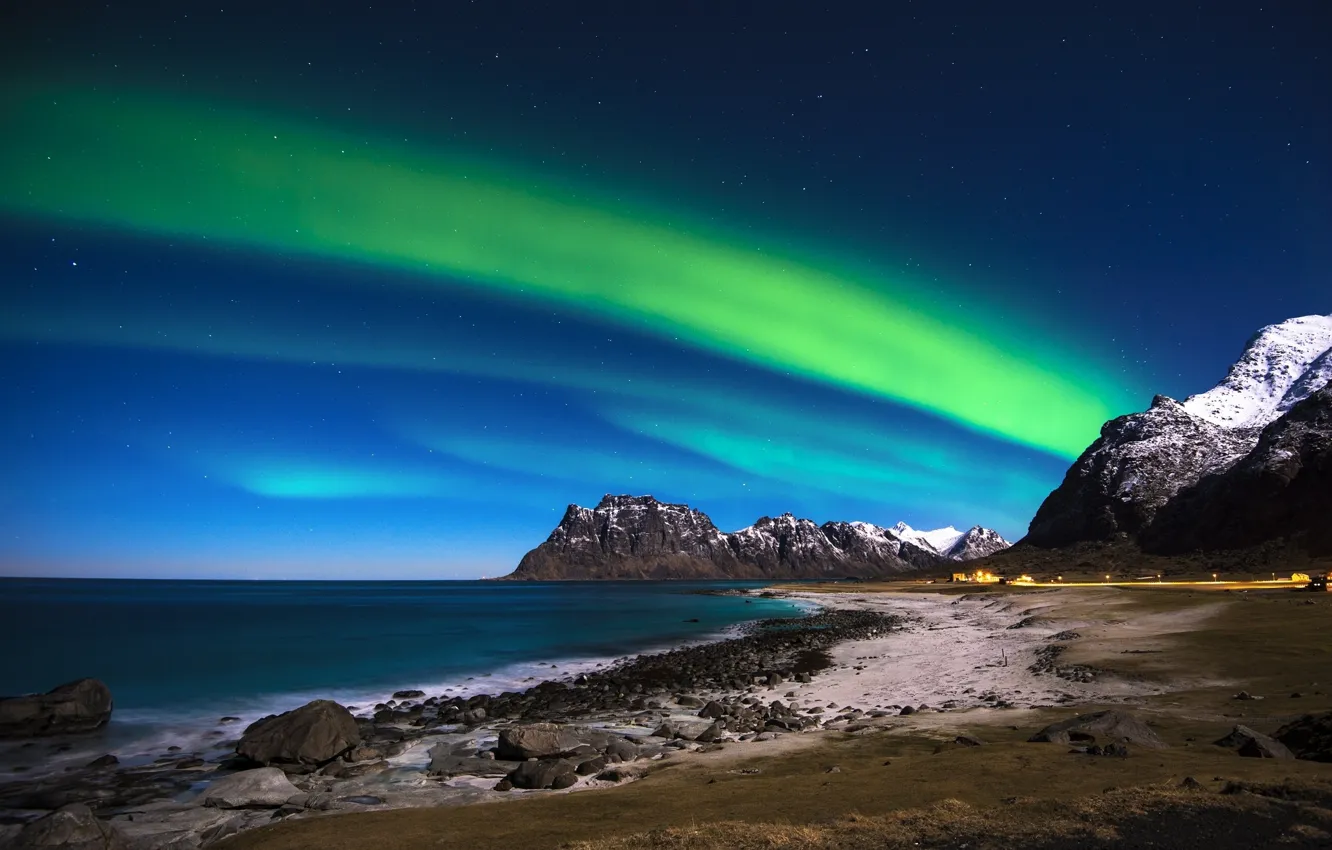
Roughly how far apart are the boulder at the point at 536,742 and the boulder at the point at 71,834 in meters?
8.57

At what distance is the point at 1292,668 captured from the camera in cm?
2367

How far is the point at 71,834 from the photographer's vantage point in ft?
41.1

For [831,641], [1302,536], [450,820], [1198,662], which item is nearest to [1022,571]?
[1302,536]

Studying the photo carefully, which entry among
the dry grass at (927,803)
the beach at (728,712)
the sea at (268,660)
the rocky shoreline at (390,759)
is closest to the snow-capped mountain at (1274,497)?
the beach at (728,712)

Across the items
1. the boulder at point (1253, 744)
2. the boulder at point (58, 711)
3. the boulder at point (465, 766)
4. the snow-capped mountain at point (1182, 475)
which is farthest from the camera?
the snow-capped mountain at point (1182, 475)

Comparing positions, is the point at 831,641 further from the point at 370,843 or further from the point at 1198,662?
the point at 370,843

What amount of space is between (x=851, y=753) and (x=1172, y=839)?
8.27m

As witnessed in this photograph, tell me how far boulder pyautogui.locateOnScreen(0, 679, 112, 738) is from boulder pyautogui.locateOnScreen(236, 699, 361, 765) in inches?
452

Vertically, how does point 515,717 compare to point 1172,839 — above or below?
below

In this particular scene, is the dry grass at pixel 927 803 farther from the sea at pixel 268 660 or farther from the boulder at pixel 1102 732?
the sea at pixel 268 660

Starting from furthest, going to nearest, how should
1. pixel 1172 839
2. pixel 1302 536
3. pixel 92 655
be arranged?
pixel 1302 536
pixel 92 655
pixel 1172 839

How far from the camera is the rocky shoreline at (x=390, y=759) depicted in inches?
612

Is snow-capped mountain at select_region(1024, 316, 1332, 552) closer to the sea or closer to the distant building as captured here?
the distant building

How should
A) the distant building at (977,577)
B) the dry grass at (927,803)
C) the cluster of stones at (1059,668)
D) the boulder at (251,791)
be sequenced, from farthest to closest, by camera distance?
1. the distant building at (977,577)
2. the cluster of stones at (1059,668)
3. the boulder at (251,791)
4. the dry grass at (927,803)
